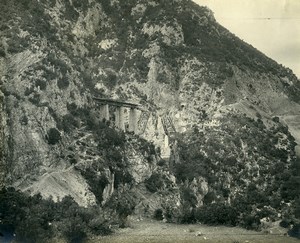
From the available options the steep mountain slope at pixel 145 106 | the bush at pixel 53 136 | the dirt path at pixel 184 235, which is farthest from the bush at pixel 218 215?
the bush at pixel 53 136

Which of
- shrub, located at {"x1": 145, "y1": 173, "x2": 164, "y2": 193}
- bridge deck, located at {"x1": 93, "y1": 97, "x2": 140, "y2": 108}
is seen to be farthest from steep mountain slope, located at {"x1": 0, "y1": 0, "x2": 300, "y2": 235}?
bridge deck, located at {"x1": 93, "y1": 97, "x2": 140, "y2": 108}

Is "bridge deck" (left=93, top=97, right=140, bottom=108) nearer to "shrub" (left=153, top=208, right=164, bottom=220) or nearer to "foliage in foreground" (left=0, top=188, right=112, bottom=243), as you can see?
"shrub" (left=153, top=208, right=164, bottom=220)

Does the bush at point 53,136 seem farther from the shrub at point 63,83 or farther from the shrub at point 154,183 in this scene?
the shrub at point 154,183

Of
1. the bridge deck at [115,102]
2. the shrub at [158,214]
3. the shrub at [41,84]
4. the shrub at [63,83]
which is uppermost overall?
the shrub at [63,83]

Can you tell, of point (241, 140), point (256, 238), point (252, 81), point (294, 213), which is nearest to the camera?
point (256, 238)

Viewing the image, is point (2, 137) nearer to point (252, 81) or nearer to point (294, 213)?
point (294, 213)

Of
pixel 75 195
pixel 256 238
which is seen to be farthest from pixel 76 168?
pixel 256 238

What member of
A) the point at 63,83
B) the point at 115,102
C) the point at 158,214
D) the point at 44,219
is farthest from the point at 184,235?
the point at 63,83
